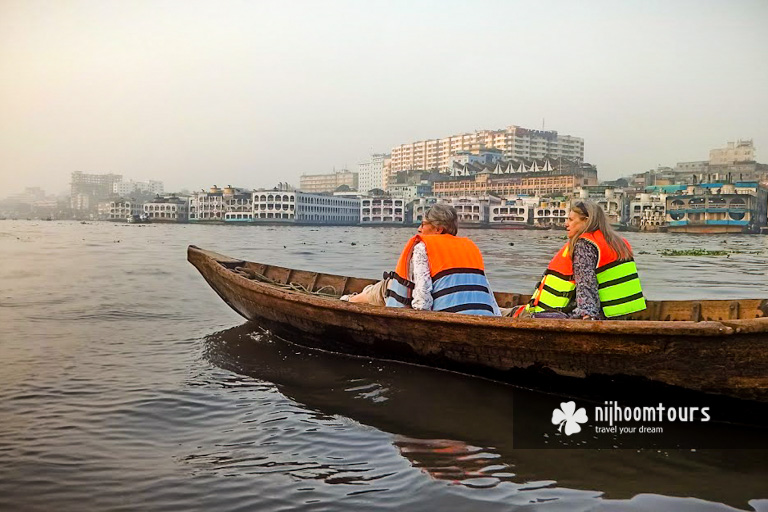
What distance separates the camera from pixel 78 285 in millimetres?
11453

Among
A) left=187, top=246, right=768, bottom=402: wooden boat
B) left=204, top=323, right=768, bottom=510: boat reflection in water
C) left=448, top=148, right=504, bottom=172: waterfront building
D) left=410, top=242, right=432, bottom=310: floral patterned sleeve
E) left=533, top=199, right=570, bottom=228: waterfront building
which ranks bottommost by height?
left=204, top=323, right=768, bottom=510: boat reflection in water

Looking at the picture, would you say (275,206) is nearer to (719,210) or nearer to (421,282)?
(719,210)

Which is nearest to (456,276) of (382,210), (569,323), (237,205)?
(569,323)

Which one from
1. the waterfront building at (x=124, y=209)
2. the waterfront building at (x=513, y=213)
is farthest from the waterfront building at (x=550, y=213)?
the waterfront building at (x=124, y=209)

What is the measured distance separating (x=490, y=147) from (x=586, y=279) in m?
130

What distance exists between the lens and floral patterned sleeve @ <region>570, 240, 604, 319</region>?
4090 millimetres

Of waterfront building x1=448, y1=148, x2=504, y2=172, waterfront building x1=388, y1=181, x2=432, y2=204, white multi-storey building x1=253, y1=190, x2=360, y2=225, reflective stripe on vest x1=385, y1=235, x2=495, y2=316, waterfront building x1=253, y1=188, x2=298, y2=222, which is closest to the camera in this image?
reflective stripe on vest x1=385, y1=235, x2=495, y2=316

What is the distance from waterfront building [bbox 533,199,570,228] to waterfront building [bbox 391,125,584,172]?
1736 inches

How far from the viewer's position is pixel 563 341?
3.92m

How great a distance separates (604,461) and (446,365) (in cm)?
163

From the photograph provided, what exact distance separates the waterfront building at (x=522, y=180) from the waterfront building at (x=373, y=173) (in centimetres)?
3975

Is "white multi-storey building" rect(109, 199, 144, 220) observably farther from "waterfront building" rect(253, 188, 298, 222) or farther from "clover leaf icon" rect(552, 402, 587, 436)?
"clover leaf icon" rect(552, 402, 587, 436)

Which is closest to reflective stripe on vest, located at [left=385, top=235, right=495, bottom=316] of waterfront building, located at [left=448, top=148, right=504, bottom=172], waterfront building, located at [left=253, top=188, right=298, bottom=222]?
waterfront building, located at [left=253, top=188, right=298, bottom=222]

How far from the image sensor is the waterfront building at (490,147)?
132 m
